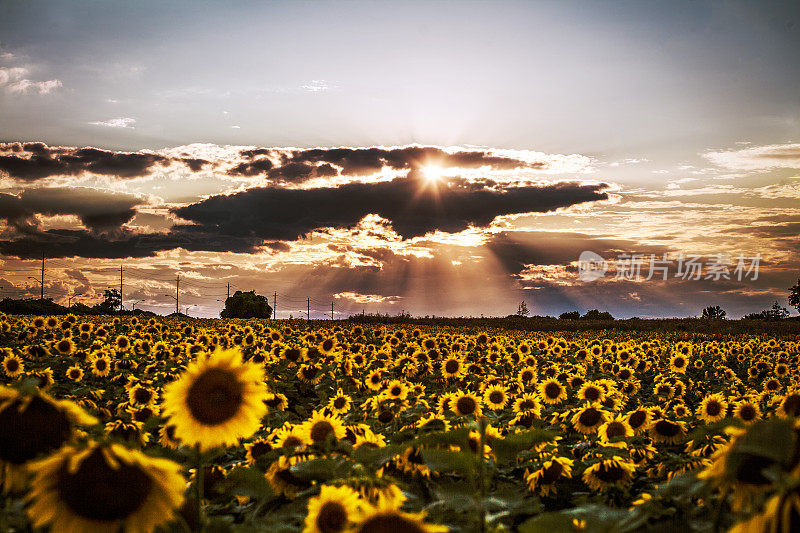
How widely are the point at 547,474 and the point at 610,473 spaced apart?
59 centimetres

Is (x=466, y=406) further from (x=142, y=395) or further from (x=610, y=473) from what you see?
(x=142, y=395)

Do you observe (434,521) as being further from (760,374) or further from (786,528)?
(760,374)

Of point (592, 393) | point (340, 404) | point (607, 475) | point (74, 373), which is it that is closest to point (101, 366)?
point (74, 373)

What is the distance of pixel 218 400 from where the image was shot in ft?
10.6

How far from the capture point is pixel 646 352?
60.5 ft

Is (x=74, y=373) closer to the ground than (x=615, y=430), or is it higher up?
closer to the ground

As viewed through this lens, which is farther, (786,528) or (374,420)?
(374,420)

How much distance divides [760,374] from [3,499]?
1795 centimetres

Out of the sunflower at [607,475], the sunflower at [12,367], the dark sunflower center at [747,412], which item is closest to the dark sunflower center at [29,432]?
the sunflower at [607,475]

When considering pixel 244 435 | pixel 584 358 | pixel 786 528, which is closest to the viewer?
A: pixel 786 528

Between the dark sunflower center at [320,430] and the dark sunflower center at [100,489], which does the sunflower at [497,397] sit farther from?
the dark sunflower center at [100,489]

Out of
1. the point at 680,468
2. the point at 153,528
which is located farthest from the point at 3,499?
the point at 680,468

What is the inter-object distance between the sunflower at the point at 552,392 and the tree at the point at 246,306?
219ft

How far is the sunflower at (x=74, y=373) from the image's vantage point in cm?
1115
